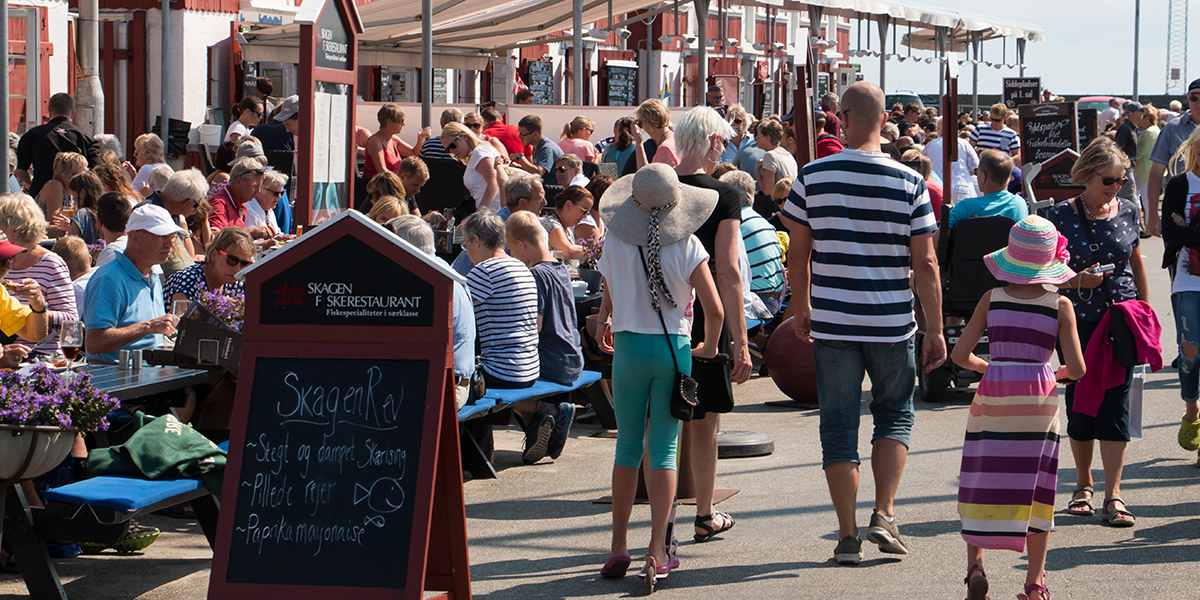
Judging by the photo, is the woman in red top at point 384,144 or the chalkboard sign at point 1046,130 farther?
the chalkboard sign at point 1046,130

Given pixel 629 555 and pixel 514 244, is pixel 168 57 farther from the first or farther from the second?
pixel 629 555

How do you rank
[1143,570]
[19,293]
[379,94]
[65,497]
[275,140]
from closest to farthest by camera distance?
[65,497]
[1143,570]
[19,293]
[275,140]
[379,94]

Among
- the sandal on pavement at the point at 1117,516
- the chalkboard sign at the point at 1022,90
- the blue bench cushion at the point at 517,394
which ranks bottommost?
the sandal on pavement at the point at 1117,516

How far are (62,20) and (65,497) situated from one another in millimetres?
16840

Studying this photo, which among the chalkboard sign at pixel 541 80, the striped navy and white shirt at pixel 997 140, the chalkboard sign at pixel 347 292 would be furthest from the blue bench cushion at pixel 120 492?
the chalkboard sign at pixel 541 80

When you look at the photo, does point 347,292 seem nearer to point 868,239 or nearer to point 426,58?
point 868,239

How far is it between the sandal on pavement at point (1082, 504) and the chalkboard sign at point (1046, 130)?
46.2 ft

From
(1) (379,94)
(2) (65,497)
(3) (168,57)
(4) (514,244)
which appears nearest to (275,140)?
(4) (514,244)

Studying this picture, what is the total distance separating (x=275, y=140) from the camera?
51.4ft

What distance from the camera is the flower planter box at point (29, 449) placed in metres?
6.00

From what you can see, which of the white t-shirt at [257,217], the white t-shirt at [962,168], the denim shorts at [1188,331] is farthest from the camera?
the white t-shirt at [962,168]

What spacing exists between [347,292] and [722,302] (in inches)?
72.0

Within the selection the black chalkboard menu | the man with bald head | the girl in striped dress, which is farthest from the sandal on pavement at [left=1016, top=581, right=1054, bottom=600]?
the black chalkboard menu

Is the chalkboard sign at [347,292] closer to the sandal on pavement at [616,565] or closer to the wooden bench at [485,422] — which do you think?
the sandal on pavement at [616,565]
